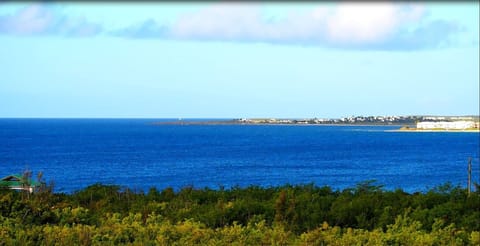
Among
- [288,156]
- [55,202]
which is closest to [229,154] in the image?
[288,156]

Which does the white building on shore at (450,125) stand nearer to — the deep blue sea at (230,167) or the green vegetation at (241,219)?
the deep blue sea at (230,167)

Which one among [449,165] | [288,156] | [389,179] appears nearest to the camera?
[389,179]

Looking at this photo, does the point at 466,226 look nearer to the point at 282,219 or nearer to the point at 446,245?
the point at 446,245

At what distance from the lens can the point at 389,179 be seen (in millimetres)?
51531

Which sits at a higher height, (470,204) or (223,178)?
(470,204)

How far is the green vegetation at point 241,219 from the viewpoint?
11031mm

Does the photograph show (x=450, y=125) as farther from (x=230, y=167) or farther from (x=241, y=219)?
(x=241, y=219)

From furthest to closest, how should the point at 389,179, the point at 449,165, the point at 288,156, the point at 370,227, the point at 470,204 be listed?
the point at 288,156 → the point at 449,165 → the point at 389,179 → the point at 470,204 → the point at 370,227

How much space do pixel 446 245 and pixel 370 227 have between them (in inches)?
110

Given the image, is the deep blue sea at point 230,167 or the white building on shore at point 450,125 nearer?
the deep blue sea at point 230,167

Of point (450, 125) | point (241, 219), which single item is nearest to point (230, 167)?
point (241, 219)

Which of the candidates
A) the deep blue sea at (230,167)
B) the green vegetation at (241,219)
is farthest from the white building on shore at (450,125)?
the green vegetation at (241,219)

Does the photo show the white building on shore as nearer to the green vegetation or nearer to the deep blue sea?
the deep blue sea

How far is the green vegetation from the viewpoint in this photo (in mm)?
11031
